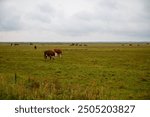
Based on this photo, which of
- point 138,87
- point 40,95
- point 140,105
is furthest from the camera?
point 138,87

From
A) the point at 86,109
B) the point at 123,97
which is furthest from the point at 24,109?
the point at 123,97

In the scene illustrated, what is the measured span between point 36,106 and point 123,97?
4.65 metres

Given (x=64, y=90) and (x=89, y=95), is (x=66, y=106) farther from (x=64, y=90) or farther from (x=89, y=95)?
(x=64, y=90)

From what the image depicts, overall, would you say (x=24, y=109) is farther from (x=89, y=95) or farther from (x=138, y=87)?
(x=138, y=87)

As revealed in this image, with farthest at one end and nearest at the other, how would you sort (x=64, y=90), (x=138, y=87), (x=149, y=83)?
(x=149, y=83)
(x=138, y=87)
(x=64, y=90)

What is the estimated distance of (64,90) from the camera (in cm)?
1015

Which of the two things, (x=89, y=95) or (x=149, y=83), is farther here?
(x=149, y=83)

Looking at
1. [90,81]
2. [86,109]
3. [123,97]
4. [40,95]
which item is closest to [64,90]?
[40,95]

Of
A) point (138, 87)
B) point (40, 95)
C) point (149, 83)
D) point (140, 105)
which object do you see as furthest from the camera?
point (149, 83)

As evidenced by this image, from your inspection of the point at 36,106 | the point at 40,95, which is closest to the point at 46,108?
the point at 36,106

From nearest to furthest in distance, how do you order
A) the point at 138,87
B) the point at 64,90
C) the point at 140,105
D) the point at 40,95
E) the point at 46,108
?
the point at 46,108
the point at 140,105
the point at 40,95
the point at 64,90
the point at 138,87

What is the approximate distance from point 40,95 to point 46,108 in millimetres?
1946

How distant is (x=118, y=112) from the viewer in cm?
691

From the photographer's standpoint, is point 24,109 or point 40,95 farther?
point 40,95
